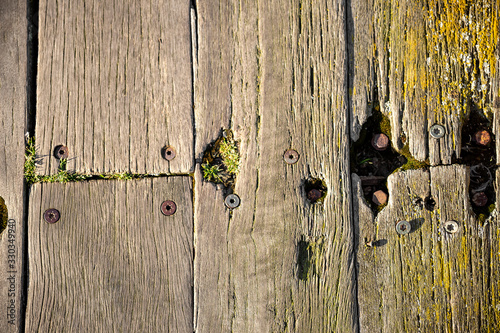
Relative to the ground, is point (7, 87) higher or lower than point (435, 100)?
higher

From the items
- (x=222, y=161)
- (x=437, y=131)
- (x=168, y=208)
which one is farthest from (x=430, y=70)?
(x=168, y=208)

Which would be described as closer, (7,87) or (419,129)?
(419,129)

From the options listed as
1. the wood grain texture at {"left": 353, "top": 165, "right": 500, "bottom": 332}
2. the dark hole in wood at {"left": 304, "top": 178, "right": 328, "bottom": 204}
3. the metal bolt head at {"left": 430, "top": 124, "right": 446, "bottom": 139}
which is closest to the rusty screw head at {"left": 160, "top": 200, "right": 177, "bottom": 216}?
the dark hole in wood at {"left": 304, "top": 178, "right": 328, "bottom": 204}

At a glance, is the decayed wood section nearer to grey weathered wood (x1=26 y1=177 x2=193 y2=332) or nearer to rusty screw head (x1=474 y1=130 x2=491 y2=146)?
rusty screw head (x1=474 y1=130 x2=491 y2=146)

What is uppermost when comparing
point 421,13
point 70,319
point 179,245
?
point 421,13

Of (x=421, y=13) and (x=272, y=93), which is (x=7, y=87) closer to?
(x=272, y=93)

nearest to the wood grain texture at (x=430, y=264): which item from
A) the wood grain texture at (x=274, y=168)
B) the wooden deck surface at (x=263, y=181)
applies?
the wooden deck surface at (x=263, y=181)

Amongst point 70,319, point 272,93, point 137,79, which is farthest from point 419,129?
point 70,319
